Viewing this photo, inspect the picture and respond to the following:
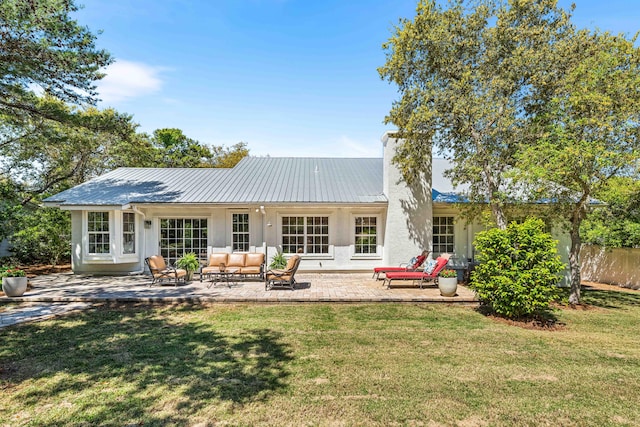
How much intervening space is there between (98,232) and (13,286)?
3678mm

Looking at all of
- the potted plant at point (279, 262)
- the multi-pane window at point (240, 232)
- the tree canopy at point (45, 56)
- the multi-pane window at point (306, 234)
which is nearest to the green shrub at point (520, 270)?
the potted plant at point (279, 262)

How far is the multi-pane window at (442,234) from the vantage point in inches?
509

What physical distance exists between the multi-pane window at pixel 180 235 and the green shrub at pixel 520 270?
9.72m

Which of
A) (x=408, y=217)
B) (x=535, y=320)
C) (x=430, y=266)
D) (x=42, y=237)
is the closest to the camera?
(x=535, y=320)

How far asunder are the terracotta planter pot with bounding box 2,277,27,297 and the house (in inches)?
125

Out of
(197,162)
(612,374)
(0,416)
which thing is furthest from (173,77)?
(197,162)

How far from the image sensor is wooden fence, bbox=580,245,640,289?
12727 millimetres

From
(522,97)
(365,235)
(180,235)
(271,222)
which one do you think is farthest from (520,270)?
(180,235)

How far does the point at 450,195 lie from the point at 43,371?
12.5 meters

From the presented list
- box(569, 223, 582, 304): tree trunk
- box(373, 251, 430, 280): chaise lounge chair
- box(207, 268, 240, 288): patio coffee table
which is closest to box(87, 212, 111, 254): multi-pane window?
box(207, 268, 240, 288): patio coffee table

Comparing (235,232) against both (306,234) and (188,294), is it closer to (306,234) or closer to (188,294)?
(306,234)

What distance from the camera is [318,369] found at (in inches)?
184

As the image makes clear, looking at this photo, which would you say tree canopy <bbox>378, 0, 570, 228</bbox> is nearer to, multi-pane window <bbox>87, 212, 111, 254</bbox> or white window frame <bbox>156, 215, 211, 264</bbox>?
white window frame <bbox>156, 215, 211, 264</bbox>

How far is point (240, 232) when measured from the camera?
12.8 meters
